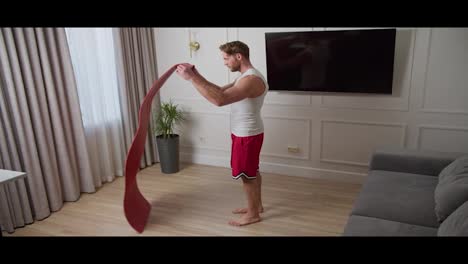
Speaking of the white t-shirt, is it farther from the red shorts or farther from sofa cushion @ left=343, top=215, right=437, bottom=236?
sofa cushion @ left=343, top=215, right=437, bottom=236

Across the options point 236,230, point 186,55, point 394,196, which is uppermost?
point 186,55

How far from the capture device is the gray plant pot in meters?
4.03

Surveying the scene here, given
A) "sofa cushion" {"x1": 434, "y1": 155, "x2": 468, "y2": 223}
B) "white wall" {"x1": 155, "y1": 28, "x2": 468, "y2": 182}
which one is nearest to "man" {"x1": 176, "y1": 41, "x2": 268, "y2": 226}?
"white wall" {"x1": 155, "y1": 28, "x2": 468, "y2": 182}

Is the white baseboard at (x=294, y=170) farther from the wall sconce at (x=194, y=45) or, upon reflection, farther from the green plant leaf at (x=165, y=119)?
the wall sconce at (x=194, y=45)

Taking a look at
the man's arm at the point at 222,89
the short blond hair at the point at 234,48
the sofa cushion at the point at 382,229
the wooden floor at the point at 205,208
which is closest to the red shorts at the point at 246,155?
the man's arm at the point at 222,89

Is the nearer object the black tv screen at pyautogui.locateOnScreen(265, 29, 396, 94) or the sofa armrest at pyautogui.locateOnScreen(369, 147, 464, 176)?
the sofa armrest at pyautogui.locateOnScreen(369, 147, 464, 176)

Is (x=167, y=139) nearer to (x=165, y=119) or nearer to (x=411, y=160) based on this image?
(x=165, y=119)

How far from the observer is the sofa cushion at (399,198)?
212cm

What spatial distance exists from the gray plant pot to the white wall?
392 mm
